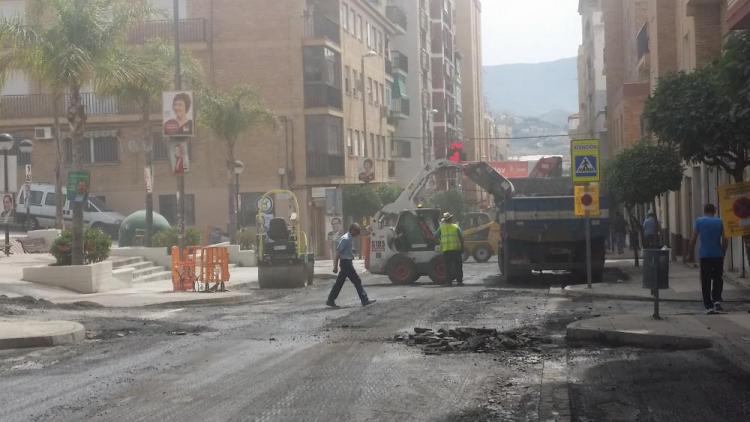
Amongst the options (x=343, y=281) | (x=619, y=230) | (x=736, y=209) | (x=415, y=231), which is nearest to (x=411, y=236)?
(x=415, y=231)

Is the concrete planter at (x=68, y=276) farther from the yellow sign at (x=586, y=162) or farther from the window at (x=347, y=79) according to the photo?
the window at (x=347, y=79)

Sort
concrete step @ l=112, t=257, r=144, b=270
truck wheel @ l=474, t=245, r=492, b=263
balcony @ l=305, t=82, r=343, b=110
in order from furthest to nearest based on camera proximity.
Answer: balcony @ l=305, t=82, r=343, b=110
truck wheel @ l=474, t=245, r=492, b=263
concrete step @ l=112, t=257, r=144, b=270


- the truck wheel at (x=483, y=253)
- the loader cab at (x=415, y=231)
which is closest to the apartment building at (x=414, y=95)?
the truck wheel at (x=483, y=253)

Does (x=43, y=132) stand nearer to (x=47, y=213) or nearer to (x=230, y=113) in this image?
(x=47, y=213)

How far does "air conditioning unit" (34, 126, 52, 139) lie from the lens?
5131 centimetres

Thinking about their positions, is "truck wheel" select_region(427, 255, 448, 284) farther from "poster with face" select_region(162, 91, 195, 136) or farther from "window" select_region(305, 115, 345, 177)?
"window" select_region(305, 115, 345, 177)

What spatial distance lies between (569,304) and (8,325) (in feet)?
32.1

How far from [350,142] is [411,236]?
29000mm

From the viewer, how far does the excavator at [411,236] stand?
29.2m

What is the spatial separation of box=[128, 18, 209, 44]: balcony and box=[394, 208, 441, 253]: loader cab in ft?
82.0

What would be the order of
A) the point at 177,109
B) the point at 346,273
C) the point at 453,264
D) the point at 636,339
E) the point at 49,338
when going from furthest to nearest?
the point at 177,109
the point at 453,264
the point at 346,273
the point at 49,338
the point at 636,339

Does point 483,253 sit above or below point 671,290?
below

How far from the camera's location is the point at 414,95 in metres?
87.0

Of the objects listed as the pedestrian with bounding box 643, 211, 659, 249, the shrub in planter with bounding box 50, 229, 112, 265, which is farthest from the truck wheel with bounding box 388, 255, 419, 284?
the pedestrian with bounding box 643, 211, 659, 249
